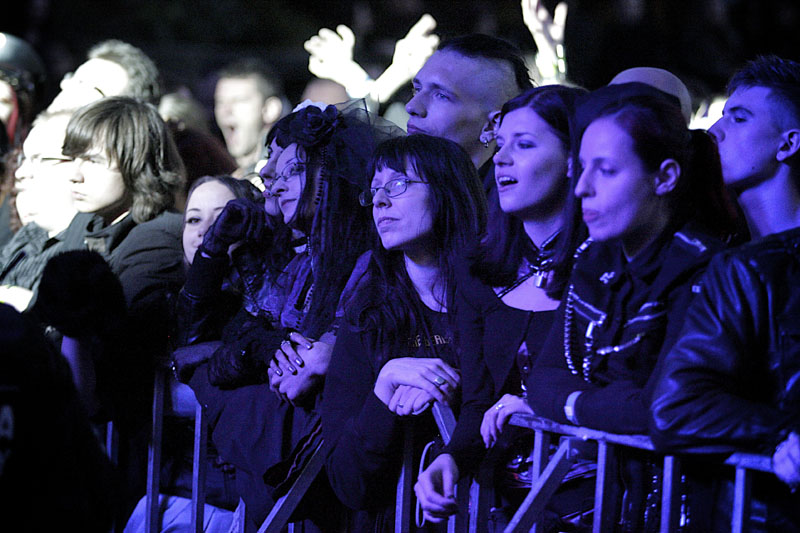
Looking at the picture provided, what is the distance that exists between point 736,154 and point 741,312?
581 millimetres

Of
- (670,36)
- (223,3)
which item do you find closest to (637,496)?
(670,36)

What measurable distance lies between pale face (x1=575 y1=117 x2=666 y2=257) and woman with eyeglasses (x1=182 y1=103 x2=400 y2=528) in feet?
3.83

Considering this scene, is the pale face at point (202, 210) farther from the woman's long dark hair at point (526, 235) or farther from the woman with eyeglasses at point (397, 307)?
the woman's long dark hair at point (526, 235)

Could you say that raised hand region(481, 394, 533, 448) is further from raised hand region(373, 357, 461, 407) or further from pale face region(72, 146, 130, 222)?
pale face region(72, 146, 130, 222)

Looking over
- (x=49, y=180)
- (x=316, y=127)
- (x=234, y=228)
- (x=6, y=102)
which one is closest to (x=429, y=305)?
(x=316, y=127)

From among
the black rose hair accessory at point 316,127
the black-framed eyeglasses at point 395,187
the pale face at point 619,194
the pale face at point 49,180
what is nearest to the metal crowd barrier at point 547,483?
the pale face at point 619,194

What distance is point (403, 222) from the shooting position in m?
3.04

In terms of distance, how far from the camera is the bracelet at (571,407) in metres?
2.38

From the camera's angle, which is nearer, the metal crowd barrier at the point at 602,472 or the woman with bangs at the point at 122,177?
the metal crowd barrier at the point at 602,472

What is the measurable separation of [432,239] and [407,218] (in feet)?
0.36

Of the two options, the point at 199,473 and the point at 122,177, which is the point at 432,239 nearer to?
the point at 199,473

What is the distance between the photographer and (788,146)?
8.39ft

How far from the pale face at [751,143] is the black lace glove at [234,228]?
5.64ft

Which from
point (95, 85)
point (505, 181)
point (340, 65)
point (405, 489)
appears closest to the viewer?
point (505, 181)
